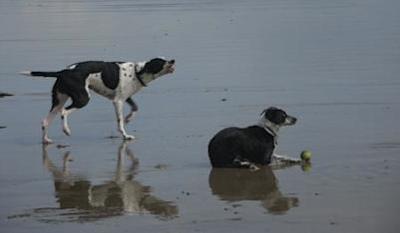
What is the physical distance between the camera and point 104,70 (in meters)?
12.2

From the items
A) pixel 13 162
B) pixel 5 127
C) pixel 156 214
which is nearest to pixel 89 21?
pixel 5 127

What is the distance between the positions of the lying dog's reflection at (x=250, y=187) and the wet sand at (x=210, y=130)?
0.06ft

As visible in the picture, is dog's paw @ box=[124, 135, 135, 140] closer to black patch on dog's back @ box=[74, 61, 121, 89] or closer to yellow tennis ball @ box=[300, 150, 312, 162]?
black patch on dog's back @ box=[74, 61, 121, 89]

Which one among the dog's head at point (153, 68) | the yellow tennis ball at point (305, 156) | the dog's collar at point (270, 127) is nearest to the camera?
the yellow tennis ball at point (305, 156)

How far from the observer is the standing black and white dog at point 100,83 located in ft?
39.1

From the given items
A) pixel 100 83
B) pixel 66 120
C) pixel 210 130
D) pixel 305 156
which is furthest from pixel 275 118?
pixel 66 120

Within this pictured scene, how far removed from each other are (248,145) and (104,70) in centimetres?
292

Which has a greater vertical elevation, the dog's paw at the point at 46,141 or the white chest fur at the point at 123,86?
the white chest fur at the point at 123,86

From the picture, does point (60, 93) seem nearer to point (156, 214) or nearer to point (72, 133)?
point (72, 133)

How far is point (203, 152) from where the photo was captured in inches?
411

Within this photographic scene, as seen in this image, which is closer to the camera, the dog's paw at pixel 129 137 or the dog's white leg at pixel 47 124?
the dog's paw at pixel 129 137

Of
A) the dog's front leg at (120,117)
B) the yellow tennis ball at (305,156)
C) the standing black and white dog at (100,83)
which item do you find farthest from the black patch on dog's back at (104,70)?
the yellow tennis ball at (305,156)

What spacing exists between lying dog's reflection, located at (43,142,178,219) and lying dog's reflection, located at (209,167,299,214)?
558 millimetres

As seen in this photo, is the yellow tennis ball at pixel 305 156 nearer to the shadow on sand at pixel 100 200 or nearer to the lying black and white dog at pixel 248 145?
the lying black and white dog at pixel 248 145
